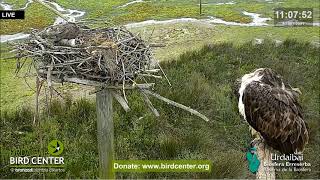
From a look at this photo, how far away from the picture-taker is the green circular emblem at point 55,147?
3.69 metres

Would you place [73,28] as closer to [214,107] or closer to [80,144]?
[80,144]

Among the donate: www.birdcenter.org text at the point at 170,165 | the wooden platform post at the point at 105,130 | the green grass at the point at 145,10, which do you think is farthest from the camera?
the green grass at the point at 145,10

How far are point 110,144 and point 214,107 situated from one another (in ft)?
Answer: 6.89

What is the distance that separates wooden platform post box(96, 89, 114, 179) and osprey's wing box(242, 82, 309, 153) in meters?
0.68

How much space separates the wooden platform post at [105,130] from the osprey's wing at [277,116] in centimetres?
68

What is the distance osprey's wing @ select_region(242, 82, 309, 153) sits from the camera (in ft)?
8.66

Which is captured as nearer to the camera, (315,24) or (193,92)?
(193,92)

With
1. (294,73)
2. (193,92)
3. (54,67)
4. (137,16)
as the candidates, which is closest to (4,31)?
(137,16)

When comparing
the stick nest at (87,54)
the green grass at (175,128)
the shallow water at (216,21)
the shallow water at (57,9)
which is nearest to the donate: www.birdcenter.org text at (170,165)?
the green grass at (175,128)

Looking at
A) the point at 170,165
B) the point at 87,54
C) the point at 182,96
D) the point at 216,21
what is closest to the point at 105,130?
the point at 87,54

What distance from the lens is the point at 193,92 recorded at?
188 inches

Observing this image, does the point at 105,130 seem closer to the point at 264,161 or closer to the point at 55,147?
the point at 264,161

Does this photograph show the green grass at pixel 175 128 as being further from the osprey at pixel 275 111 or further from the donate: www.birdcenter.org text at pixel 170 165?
the osprey at pixel 275 111

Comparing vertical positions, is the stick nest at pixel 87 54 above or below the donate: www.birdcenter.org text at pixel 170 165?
above
